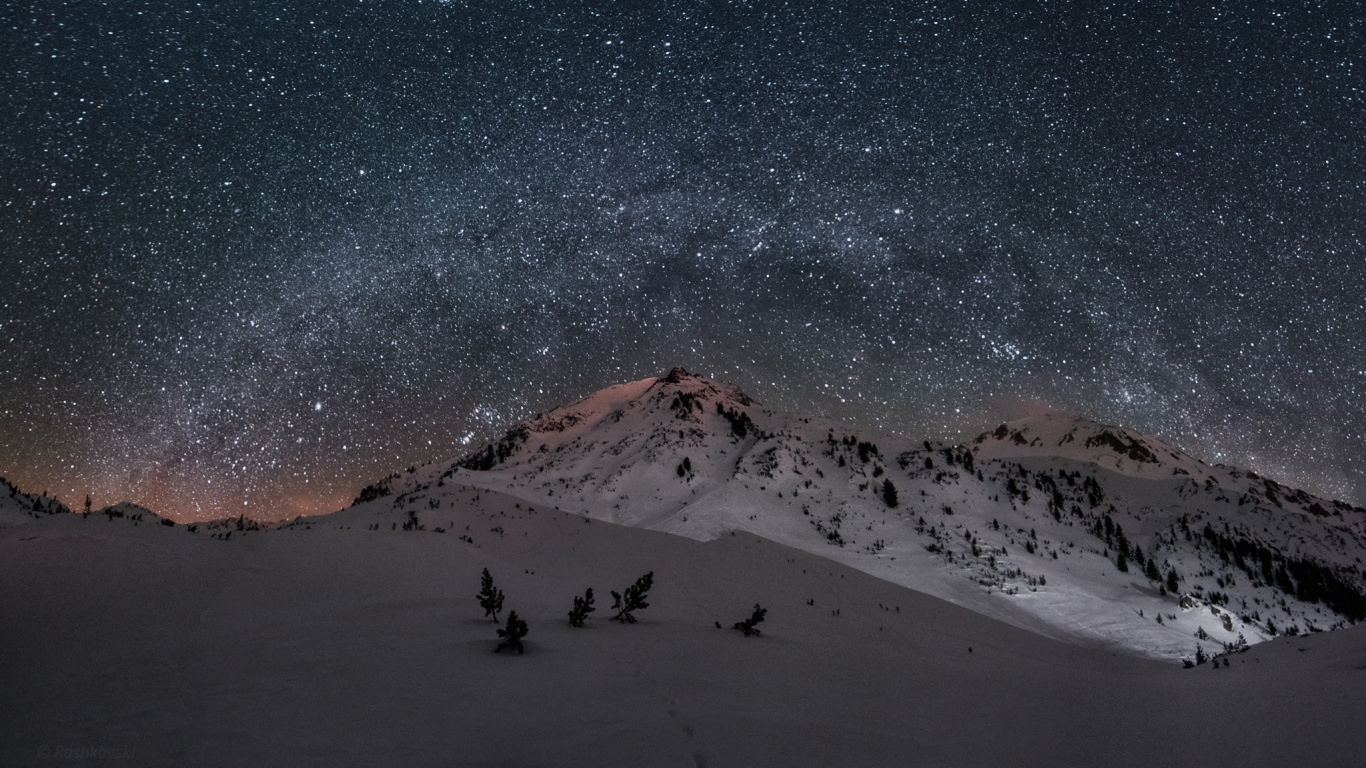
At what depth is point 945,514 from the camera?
2675 centimetres

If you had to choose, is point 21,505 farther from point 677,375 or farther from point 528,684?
point 677,375

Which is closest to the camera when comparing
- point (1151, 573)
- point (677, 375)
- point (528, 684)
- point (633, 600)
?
point (528, 684)

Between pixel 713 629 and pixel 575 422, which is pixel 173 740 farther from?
pixel 575 422

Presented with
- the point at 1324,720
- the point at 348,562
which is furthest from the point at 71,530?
the point at 1324,720

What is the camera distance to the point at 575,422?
49.8 metres

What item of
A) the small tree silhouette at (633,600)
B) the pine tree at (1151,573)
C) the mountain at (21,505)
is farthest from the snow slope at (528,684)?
the pine tree at (1151,573)

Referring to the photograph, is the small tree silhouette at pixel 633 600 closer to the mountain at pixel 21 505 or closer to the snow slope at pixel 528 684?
the snow slope at pixel 528 684

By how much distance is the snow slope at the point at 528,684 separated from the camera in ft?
13.2

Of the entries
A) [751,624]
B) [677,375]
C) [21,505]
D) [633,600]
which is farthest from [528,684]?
[677,375]

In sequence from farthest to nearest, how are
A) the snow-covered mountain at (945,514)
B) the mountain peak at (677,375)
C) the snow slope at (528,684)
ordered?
1. the mountain peak at (677,375)
2. the snow-covered mountain at (945,514)
3. the snow slope at (528,684)

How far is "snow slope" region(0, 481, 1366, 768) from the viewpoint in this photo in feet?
13.2

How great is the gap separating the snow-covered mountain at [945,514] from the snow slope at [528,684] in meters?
7.53

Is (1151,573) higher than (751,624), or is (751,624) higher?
(751,624)

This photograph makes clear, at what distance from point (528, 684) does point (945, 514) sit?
84.2ft
